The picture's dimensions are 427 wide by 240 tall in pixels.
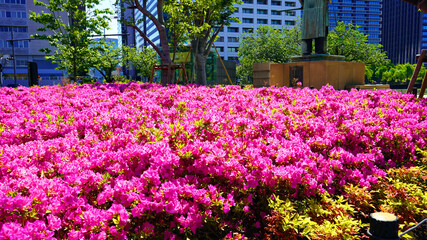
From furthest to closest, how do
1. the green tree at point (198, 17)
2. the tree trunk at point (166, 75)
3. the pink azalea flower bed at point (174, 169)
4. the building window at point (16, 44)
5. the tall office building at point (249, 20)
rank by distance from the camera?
the tall office building at point (249, 20)
the building window at point (16, 44)
the green tree at point (198, 17)
the tree trunk at point (166, 75)
the pink azalea flower bed at point (174, 169)

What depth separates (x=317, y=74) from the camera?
520 inches

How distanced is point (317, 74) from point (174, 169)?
1133 cm

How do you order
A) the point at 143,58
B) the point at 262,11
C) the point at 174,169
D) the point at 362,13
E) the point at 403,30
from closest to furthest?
the point at 174,169 → the point at 143,58 → the point at 262,11 → the point at 403,30 → the point at 362,13

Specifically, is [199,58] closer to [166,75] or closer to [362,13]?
[166,75]

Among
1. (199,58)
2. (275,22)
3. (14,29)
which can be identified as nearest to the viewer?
(199,58)

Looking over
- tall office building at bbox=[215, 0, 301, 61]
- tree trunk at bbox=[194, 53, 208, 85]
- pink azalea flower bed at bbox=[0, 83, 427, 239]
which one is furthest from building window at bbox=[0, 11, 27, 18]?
pink azalea flower bed at bbox=[0, 83, 427, 239]

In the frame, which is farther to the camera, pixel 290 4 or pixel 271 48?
pixel 290 4

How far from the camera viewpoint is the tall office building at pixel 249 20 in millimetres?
98062

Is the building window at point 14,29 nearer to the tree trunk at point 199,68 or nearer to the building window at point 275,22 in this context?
the tree trunk at point 199,68

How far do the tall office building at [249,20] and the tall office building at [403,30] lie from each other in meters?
77.3

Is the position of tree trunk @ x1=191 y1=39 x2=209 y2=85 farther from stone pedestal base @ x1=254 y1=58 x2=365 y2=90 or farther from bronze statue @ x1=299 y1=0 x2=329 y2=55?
bronze statue @ x1=299 y1=0 x2=329 y2=55

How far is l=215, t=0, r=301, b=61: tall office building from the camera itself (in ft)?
322

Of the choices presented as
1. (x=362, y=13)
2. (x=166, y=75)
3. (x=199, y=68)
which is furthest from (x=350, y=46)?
(x=362, y=13)

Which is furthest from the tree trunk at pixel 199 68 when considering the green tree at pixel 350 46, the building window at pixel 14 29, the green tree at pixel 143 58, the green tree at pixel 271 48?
the building window at pixel 14 29
